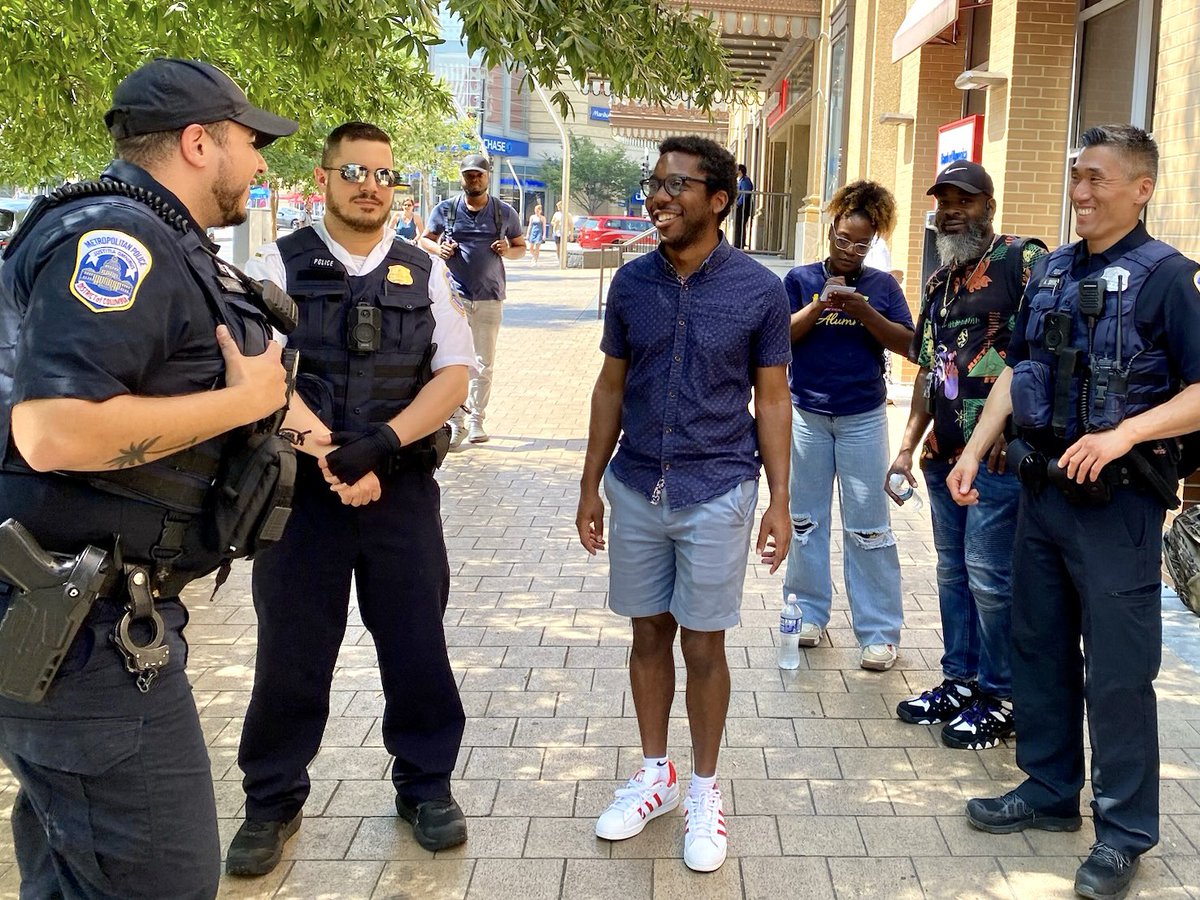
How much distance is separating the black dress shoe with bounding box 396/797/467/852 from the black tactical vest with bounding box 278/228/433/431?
1184 mm

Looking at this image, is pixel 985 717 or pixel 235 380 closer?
pixel 235 380

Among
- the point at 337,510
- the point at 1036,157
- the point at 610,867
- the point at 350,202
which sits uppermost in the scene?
the point at 1036,157

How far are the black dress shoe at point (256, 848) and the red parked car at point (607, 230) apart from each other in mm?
39341

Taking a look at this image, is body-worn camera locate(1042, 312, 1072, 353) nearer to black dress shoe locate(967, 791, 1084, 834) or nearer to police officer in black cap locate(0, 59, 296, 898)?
black dress shoe locate(967, 791, 1084, 834)

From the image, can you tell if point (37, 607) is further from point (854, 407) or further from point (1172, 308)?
point (854, 407)

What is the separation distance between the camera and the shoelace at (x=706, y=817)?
368cm

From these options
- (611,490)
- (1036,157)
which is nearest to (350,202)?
(611,490)

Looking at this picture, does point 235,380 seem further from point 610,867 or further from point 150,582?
point 610,867

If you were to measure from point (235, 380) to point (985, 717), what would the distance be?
10.5 feet

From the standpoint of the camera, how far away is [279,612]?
364cm

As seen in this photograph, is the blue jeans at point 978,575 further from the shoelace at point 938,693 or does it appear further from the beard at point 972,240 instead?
the beard at point 972,240

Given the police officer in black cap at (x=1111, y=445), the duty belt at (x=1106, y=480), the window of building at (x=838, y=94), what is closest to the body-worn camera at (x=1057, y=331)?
the police officer in black cap at (x=1111, y=445)

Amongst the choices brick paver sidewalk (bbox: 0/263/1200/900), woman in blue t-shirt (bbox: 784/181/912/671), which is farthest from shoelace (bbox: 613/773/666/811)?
woman in blue t-shirt (bbox: 784/181/912/671)

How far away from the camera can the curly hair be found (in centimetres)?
509
